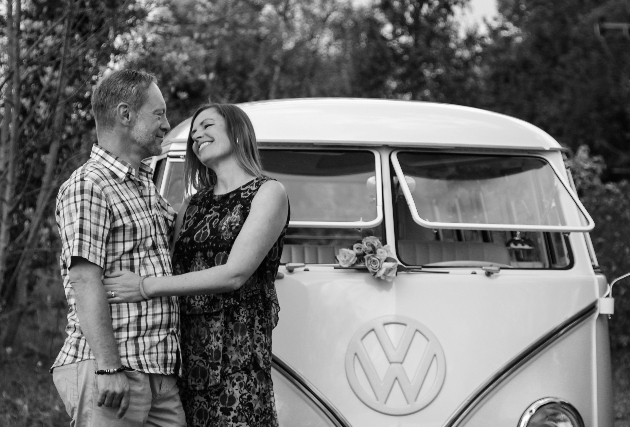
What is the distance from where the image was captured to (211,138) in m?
2.87

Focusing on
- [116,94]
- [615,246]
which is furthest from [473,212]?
[615,246]

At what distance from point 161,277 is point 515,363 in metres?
1.56

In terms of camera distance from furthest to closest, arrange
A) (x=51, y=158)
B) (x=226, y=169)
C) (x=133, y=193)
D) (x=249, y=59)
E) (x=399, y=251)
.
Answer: (x=249, y=59) → (x=51, y=158) → (x=399, y=251) → (x=226, y=169) → (x=133, y=193)

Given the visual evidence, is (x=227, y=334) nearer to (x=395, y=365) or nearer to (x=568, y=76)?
(x=395, y=365)

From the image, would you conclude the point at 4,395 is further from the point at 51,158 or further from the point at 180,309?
the point at 180,309

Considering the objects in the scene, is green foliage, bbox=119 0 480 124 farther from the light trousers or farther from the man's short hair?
the light trousers

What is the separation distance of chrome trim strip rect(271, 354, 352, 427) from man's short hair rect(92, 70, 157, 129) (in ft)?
3.87

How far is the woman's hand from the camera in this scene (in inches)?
97.6

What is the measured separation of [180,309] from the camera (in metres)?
2.75

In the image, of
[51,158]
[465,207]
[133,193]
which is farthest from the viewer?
[51,158]

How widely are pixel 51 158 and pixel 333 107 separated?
3.26 metres

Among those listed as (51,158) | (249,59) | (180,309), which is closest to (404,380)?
(180,309)

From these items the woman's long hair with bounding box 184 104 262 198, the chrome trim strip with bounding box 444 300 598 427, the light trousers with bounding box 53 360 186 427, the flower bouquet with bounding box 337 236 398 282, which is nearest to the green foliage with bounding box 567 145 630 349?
the chrome trim strip with bounding box 444 300 598 427

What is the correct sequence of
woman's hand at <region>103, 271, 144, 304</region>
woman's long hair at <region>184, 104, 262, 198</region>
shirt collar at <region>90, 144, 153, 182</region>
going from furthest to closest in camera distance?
woman's long hair at <region>184, 104, 262, 198</region> → shirt collar at <region>90, 144, 153, 182</region> → woman's hand at <region>103, 271, 144, 304</region>
